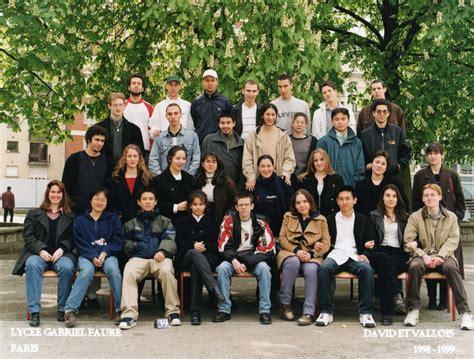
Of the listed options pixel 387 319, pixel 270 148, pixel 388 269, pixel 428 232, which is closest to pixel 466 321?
pixel 387 319

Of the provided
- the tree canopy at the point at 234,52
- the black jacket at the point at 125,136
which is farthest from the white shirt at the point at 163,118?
the tree canopy at the point at 234,52

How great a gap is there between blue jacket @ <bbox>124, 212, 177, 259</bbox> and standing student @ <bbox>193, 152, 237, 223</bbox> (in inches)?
25.9

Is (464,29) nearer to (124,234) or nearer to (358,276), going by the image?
(358,276)

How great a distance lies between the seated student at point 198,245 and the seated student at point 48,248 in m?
1.33

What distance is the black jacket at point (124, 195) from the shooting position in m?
8.28

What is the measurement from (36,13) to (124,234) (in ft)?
14.7

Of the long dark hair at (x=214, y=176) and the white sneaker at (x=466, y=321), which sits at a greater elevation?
the long dark hair at (x=214, y=176)

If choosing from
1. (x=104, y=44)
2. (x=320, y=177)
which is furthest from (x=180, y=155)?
(x=104, y=44)

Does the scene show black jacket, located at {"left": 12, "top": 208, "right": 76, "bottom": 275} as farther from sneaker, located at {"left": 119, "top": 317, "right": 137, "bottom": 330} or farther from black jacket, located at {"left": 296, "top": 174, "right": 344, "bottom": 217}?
black jacket, located at {"left": 296, "top": 174, "right": 344, "bottom": 217}

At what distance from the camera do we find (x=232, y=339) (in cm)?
672

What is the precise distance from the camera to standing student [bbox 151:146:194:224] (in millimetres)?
8328

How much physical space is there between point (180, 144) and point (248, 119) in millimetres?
1107

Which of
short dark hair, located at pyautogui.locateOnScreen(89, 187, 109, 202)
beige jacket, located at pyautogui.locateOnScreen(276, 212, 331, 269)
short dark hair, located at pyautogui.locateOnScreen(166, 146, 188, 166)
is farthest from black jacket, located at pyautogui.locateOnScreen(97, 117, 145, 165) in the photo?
beige jacket, located at pyautogui.locateOnScreen(276, 212, 331, 269)

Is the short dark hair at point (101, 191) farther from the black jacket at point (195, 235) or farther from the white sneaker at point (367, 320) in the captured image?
the white sneaker at point (367, 320)
